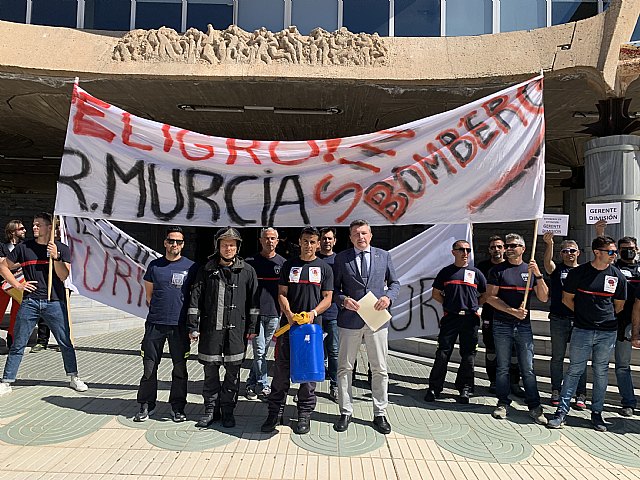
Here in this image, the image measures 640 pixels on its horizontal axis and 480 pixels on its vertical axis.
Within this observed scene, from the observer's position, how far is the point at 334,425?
4559mm

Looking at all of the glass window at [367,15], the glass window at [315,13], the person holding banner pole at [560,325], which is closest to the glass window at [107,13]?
the glass window at [315,13]

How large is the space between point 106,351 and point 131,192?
3921mm

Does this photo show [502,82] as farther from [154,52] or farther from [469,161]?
[154,52]

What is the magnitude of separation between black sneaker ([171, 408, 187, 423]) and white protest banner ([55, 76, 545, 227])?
203 cm

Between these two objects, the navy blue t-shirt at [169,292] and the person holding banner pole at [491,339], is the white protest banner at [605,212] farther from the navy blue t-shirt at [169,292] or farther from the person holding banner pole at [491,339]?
the navy blue t-shirt at [169,292]

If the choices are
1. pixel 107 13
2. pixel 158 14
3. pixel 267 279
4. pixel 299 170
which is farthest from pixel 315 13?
pixel 267 279

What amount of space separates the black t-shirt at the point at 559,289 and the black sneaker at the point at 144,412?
4.74 m

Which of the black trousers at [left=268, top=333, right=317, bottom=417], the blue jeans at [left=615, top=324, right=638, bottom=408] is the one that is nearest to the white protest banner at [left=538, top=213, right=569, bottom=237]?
the blue jeans at [left=615, top=324, right=638, bottom=408]

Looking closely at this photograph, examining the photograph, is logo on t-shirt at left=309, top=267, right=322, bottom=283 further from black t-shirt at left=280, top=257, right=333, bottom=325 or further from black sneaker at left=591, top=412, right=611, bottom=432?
black sneaker at left=591, top=412, right=611, bottom=432

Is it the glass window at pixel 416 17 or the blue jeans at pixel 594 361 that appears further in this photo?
the glass window at pixel 416 17

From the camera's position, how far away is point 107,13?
9.45 m

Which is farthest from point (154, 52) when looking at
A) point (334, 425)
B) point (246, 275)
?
point (334, 425)

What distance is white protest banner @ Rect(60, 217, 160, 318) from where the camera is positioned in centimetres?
607

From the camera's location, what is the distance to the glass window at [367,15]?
9.31 metres
